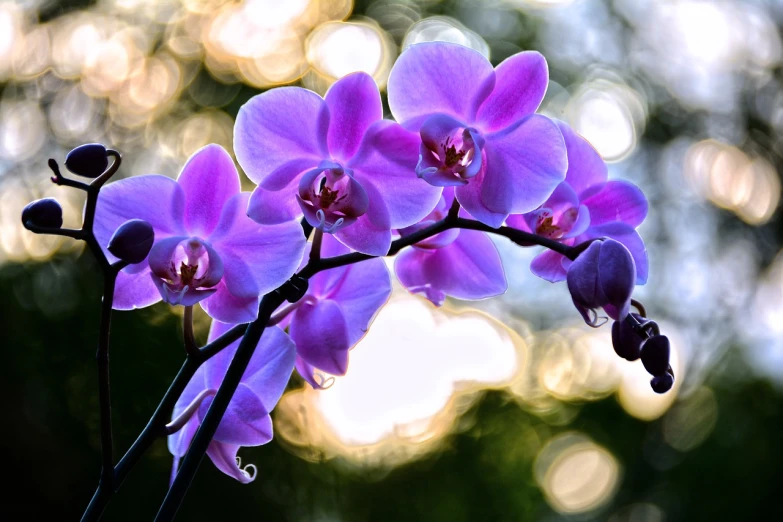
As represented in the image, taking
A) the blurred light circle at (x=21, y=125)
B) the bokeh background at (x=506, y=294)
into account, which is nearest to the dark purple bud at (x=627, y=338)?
the bokeh background at (x=506, y=294)

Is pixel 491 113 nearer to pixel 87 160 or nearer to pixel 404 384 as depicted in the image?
pixel 87 160

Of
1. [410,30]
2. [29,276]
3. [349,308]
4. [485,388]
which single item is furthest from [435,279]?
[410,30]

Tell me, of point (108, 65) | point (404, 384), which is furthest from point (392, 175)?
point (108, 65)

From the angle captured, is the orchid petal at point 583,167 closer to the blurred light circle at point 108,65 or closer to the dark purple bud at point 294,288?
the dark purple bud at point 294,288

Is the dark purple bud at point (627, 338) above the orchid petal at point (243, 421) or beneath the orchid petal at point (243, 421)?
above

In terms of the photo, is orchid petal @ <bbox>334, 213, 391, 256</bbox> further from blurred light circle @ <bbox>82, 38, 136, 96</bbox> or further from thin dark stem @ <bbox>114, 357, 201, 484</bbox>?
blurred light circle @ <bbox>82, 38, 136, 96</bbox>

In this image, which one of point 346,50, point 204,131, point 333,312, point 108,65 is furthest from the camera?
point 204,131
